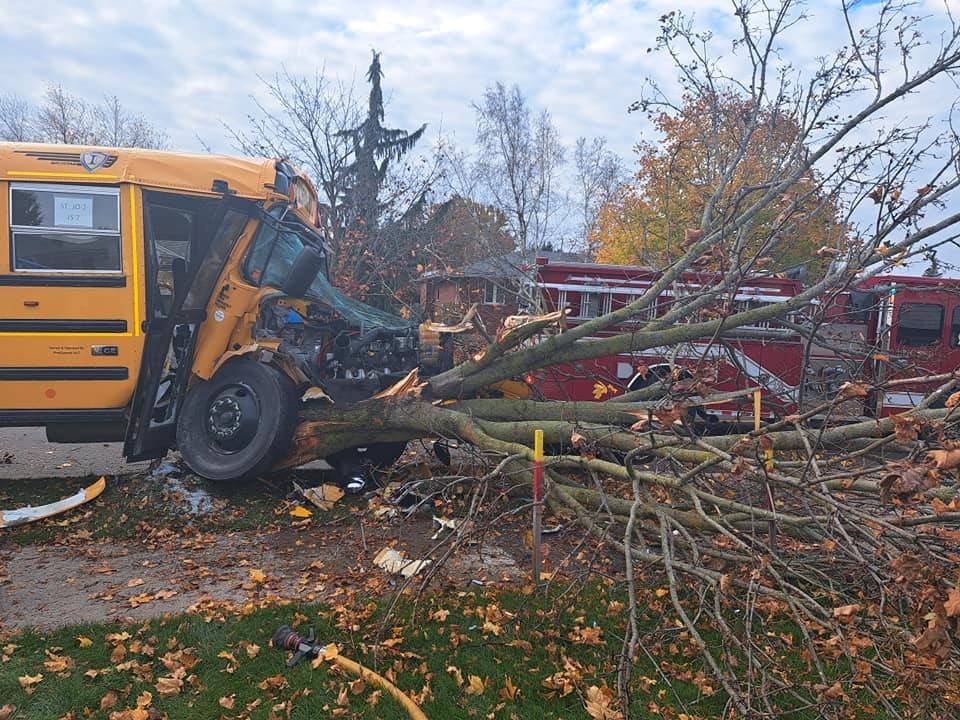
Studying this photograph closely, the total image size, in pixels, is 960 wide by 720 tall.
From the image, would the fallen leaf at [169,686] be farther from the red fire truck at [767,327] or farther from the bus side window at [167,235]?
the red fire truck at [767,327]

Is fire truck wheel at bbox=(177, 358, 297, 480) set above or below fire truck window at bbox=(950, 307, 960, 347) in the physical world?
below

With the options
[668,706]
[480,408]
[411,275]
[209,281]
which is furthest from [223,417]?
[411,275]

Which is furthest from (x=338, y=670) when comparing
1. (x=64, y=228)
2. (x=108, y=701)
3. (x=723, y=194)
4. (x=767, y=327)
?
(x=723, y=194)

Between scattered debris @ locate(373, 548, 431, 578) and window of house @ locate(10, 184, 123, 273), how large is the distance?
340 cm

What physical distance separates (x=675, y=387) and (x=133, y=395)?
4.62 metres

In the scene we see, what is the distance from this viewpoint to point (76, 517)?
5586 millimetres

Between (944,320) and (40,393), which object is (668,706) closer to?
(40,393)

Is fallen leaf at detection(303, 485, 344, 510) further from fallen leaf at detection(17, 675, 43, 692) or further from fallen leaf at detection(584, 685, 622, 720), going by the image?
fallen leaf at detection(584, 685, 622, 720)

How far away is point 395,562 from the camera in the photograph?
183 inches

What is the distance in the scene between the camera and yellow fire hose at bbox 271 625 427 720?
306 cm

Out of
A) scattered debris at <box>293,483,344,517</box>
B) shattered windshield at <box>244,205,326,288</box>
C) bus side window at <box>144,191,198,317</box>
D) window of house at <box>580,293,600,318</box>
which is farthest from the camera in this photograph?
window of house at <box>580,293,600,318</box>

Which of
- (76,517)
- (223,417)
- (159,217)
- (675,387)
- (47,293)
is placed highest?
(159,217)

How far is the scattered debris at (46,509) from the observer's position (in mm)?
5398

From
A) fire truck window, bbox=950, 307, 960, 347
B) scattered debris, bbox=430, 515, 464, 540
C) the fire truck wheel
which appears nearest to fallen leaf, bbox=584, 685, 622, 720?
scattered debris, bbox=430, 515, 464, 540
